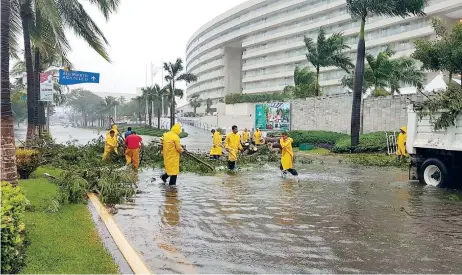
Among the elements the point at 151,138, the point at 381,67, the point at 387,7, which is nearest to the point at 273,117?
the point at 381,67

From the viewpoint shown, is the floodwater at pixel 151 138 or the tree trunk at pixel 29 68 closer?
the tree trunk at pixel 29 68

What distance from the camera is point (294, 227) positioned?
7074 mm

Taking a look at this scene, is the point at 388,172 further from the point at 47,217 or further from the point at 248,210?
the point at 47,217

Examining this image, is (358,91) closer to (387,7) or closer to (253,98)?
(387,7)

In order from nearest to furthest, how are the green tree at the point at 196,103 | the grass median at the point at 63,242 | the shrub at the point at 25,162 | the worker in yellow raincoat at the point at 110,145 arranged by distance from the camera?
1. the grass median at the point at 63,242
2. the shrub at the point at 25,162
3. the worker in yellow raincoat at the point at 110,145
4. the green tree at the point at 196,103

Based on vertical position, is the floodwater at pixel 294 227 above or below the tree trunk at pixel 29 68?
below

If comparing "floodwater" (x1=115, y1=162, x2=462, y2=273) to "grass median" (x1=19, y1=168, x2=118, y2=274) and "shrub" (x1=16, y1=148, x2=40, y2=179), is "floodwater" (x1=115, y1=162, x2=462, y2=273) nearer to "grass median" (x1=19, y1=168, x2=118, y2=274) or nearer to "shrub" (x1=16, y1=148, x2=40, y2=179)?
"grass median" (x1=19, y1=168, x2=118, y2=274)

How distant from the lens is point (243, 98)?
5728 cm

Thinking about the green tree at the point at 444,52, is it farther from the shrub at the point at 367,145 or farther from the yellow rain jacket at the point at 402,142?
the yellow rain jacket at the point at 402,142

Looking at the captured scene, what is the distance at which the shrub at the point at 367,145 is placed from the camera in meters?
23.6

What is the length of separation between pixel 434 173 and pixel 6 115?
426 inches

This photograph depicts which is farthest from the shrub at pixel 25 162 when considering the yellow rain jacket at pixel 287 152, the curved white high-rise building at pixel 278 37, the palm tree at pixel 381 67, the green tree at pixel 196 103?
the green tree at pixel 196 103

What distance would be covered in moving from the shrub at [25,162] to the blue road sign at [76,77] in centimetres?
1050

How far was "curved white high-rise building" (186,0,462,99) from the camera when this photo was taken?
166ft
